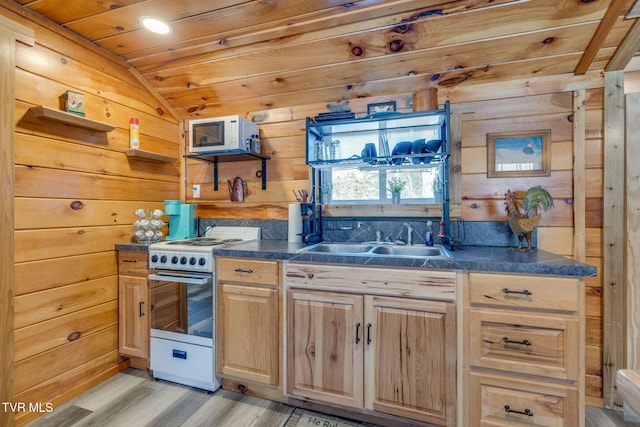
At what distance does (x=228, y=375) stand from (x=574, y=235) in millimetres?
2344

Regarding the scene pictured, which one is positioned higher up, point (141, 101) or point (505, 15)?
point (505, 15)

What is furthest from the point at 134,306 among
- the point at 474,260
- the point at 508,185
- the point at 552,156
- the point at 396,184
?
the point at 552,156

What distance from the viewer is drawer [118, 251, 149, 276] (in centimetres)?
204

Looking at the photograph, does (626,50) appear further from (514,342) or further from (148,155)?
(148,155)

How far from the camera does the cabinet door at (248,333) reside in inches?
67.8

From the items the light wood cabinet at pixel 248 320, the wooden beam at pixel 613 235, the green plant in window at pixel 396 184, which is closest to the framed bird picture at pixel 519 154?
the wooden beam at pixel 613 235

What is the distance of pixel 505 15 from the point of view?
1.55 m

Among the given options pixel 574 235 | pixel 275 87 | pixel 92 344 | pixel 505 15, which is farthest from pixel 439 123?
pixel 92 344

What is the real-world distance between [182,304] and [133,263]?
52cm

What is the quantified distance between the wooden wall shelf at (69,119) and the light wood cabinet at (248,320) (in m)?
1.19

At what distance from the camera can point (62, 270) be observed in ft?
5.89

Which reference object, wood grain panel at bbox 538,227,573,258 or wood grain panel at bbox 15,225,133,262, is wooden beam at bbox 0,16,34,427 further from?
wood grain panel at bbox 538,227,573,258

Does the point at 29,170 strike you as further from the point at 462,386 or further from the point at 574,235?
the point at 574,235

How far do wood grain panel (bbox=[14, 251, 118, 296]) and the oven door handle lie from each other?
40 cm
